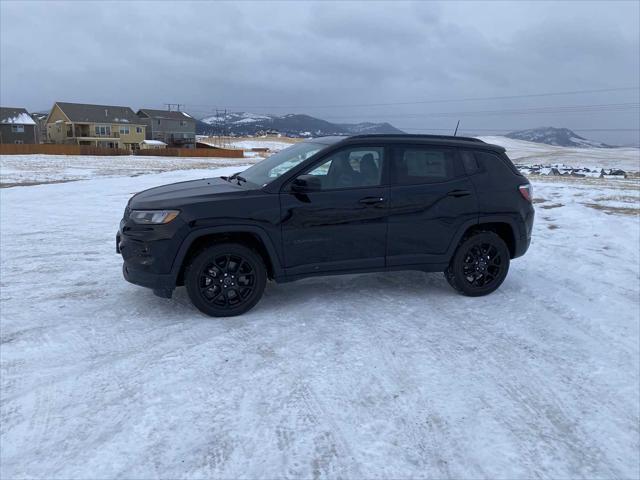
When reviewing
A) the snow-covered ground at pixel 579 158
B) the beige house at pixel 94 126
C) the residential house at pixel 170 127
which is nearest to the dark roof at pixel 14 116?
the beige house at pixel 94 126

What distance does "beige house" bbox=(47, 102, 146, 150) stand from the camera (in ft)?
252

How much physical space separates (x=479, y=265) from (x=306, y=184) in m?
2.23

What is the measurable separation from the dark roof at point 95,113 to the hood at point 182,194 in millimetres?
81287

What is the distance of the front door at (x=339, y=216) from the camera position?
16.0 ft

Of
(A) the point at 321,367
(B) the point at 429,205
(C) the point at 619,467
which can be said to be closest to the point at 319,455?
(A) the point at 321,367

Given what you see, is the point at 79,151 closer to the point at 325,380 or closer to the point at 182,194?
the point at 182,194

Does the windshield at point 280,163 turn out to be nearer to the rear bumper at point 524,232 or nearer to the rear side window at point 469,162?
the rear side window at point 469,162

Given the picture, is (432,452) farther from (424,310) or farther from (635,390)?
(424,310)

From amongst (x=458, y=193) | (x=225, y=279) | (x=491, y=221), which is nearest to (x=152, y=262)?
(x=225, y=279)

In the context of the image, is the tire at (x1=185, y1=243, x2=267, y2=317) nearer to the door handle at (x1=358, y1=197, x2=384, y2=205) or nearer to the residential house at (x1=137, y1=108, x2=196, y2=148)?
the door handle at (x1=358, y1=197, x2=384, y2=205)

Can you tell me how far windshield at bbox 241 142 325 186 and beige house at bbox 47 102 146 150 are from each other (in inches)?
3183

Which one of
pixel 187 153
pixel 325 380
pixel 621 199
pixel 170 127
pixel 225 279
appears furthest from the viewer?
pixel 170 127

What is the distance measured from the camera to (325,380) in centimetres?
367

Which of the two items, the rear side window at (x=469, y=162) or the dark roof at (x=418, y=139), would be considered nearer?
the dark roof at (x=418, y=139)
